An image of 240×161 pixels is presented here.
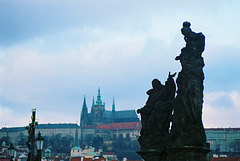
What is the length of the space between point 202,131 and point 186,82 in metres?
0.80

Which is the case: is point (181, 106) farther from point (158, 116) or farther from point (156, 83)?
point (156, 83)

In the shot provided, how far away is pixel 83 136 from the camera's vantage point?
171 metres

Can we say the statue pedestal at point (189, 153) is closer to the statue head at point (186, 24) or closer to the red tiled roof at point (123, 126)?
the statue head at point (186, 24)

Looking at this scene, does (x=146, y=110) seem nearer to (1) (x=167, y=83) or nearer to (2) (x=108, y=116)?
(1) (x=167, y=83)

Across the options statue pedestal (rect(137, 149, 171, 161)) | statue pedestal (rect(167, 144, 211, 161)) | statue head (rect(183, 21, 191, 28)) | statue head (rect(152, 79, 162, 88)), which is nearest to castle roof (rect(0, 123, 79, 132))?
statue head (rect(152, 79, 162, 88))

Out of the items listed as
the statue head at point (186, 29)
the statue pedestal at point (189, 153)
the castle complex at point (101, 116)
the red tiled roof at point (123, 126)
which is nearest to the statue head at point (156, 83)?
the statue head at point (186, 29)

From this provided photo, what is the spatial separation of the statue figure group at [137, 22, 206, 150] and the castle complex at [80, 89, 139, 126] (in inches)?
6845

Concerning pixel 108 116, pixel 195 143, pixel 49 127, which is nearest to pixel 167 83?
pixel 195 143

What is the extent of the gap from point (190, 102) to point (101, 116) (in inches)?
7228

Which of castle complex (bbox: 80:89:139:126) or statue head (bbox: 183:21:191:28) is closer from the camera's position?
statue head (bbox: 183:21:191:28)

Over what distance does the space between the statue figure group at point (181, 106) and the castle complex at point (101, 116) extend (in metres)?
174

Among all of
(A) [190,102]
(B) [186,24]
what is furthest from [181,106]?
(B) [186,24]

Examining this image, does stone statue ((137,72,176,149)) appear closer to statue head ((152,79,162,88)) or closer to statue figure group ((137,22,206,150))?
statue figure group ((137,22,206,150))

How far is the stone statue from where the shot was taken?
7148 millimetres
